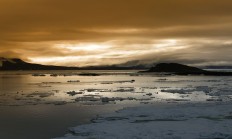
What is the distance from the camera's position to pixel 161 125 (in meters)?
14.7

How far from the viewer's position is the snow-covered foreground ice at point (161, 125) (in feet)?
41.7

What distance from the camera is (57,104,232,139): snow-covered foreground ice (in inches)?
500

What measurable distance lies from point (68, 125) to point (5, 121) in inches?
134

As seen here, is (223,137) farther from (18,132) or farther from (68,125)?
(18,132)

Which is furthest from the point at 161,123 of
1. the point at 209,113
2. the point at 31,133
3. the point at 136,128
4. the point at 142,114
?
the point at 31,133

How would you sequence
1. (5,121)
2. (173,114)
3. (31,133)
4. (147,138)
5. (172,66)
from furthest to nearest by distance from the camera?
(172,66) < (173,114) < (5,121) < (31,133) < (147,138)

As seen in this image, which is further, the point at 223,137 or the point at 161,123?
the point at 161,123

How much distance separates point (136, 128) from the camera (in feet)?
46.1

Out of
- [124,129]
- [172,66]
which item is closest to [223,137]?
[124,129]

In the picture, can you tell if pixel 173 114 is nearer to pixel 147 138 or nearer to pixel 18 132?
pixel 147 138

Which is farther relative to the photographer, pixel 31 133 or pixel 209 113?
pixel 209 113

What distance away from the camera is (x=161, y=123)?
15.2 meters

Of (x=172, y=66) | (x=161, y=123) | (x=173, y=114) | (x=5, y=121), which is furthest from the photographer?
(x=172, y=66)

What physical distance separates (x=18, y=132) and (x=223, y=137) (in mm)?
8125
